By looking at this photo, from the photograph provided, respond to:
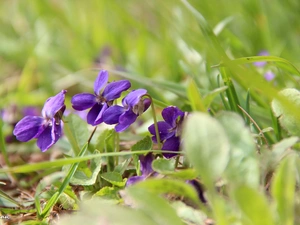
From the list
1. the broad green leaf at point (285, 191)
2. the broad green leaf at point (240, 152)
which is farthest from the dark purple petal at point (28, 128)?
the broad green leaf at point (285, 191)

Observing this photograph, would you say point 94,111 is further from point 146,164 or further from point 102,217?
point 102,217

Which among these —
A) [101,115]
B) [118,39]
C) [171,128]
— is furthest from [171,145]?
[118,39]

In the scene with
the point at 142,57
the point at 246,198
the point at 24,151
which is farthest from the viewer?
the point at 142,57

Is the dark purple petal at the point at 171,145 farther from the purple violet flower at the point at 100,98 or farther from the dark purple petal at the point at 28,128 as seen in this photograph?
the dark purple petal at the point at 28,128

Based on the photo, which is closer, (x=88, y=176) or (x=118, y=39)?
(x=88, y=176)

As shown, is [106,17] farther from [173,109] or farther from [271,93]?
[271,93]

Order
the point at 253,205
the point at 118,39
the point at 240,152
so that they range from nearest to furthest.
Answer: the point at 253,205
the point at 240,152
the point at 118,39

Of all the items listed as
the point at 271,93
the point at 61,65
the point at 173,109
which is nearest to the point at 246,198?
the point at 271,93
